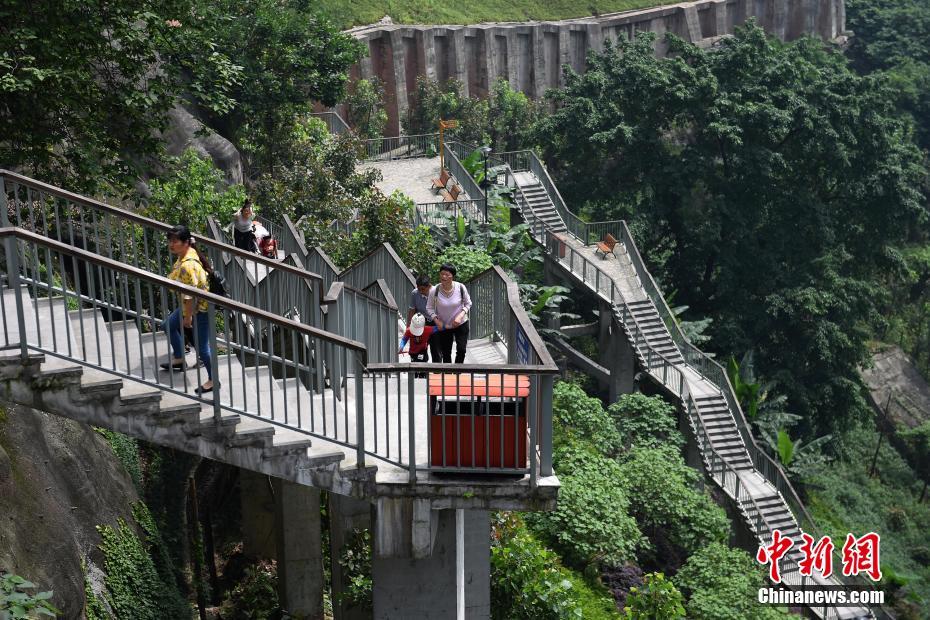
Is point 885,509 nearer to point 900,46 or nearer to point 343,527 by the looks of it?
point 343,527

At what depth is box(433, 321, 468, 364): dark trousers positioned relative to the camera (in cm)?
1103

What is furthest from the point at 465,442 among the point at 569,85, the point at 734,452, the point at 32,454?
the point at 569,85

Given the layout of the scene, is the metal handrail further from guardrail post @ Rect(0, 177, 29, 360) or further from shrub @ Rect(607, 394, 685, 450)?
shrub @ Rect(607, 394, 685, 450)

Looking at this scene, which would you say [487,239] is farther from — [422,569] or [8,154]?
[422,569]

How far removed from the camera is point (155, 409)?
28.8ft

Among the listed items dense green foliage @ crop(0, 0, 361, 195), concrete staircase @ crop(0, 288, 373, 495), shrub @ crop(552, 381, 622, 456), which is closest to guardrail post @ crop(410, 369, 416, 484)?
concrete staircase @ crop(0, 288, 373, 495)

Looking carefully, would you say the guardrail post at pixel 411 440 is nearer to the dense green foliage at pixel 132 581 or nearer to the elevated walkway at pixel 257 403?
the elevated walkway at pixel 257 403

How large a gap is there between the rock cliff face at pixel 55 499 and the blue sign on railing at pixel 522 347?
4.45 meters

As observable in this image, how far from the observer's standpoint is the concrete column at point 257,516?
16.6 metres

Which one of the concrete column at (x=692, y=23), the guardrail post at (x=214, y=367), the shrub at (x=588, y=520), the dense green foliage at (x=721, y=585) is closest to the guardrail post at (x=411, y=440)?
the guardrail post at (x=214, y=367)

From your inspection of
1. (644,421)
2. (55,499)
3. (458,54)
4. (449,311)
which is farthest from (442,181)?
(55,499)

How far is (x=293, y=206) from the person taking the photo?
24.2 metres

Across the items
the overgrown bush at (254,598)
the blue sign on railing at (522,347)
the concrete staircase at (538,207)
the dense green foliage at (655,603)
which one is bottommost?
the dense green foliage at (655,603)

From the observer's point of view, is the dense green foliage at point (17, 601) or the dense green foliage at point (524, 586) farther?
the dense green foliage at point (524, 586)
